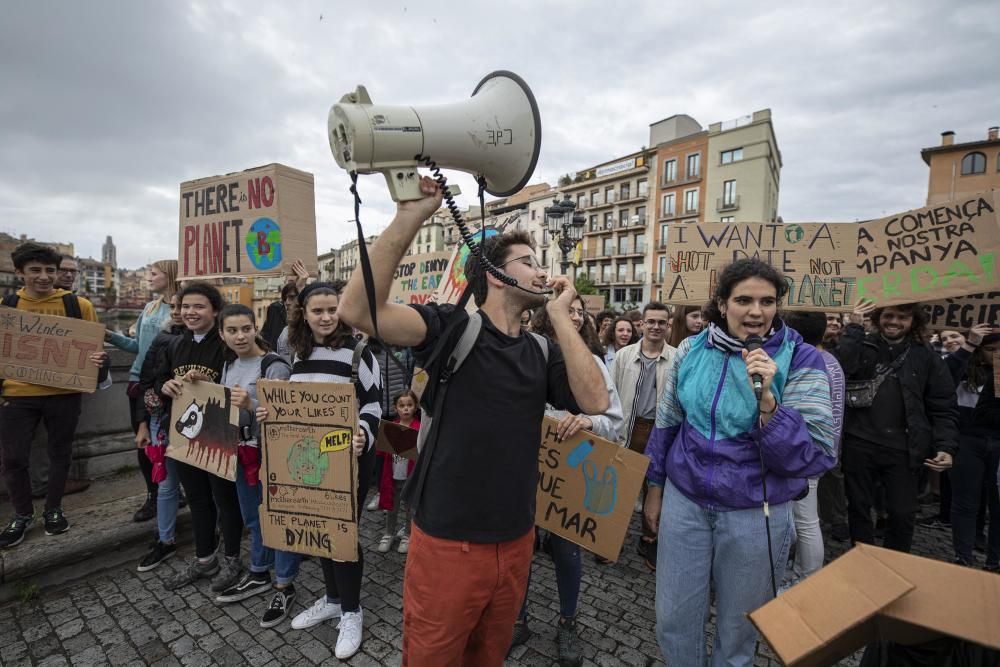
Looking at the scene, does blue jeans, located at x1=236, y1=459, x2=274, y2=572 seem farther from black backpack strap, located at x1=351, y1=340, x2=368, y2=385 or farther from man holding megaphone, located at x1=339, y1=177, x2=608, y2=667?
man holding megaphone, located at x1=339, y1=177, x2=608, y2=667

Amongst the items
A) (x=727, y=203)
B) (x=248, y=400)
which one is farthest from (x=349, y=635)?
(x=727, y=203)

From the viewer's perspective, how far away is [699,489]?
2012 millimetres

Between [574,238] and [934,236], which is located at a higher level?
[574,238]

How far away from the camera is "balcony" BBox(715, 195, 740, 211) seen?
3500cm

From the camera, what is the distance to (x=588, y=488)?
2.71m

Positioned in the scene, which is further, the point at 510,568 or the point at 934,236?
the point at 934,236

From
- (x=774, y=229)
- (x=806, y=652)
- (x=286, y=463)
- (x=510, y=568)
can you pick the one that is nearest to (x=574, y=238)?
(x=774, y=229)

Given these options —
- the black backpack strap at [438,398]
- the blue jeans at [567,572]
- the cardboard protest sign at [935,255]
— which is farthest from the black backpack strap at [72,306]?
the cardboard protest sign at [935,255]

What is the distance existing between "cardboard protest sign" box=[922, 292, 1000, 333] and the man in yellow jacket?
272 inches

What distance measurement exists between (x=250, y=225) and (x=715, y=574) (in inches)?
166

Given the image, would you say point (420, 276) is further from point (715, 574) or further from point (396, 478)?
point (715, 574)

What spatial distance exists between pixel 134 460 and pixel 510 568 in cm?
501

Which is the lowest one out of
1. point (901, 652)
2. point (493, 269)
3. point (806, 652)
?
point (901, 652)

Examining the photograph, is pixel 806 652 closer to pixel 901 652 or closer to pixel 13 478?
pixel 901 652
